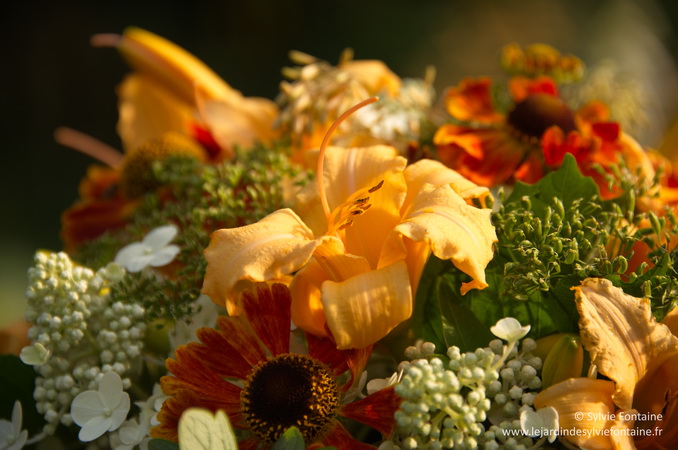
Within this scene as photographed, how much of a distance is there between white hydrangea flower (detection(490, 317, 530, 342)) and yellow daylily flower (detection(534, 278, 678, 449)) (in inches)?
1.5

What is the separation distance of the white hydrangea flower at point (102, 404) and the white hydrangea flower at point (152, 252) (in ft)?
0.37

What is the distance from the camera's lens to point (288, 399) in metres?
0.51

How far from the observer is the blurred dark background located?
288 cm

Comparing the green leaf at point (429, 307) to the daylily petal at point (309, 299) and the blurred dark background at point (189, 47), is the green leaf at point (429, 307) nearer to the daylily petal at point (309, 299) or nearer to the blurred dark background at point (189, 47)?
the daylily petal at point (309, 299)

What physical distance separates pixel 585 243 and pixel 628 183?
0.36 ft

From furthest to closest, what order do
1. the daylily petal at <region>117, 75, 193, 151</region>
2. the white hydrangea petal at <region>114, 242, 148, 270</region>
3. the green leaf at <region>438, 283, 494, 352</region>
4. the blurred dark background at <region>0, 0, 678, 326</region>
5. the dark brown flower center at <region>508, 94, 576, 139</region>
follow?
the blurred dark background at <region>0, 0, 678, 326</region>
the daylily petal at <region>117, 75, 193, 151</region>
the dark brown flower center at <region>508, 94, 576, 139</region>
the white hydrangea petal at <region>114, 242, 148, 270</region>
the green leaf at <region>438, 283, 494, 352</region>

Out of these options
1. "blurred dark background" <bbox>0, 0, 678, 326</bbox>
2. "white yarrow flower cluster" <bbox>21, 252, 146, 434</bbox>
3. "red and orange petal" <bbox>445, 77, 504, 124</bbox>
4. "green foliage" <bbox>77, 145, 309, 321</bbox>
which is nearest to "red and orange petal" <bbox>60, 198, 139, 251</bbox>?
"green foliage" <bbox>77, 145, 309, 321</bbox>

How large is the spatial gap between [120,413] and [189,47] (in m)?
2.99

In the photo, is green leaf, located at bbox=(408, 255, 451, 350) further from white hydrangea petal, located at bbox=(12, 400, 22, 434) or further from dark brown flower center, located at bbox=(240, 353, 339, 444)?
white hydrangea petal, located at bbox=(12, 400, 22, 434)

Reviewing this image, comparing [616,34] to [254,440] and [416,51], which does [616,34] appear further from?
[254,440]

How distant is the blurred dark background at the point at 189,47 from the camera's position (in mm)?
2885

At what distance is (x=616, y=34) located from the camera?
6.57 feet

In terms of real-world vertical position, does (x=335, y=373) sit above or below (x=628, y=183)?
below

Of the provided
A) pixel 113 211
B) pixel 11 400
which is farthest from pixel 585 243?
pixel 113 211
